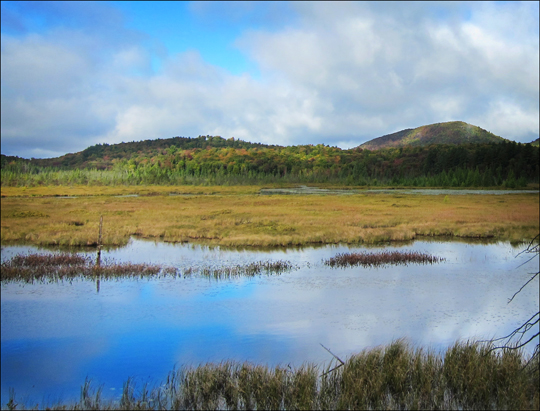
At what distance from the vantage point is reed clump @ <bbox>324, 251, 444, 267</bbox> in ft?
81.1

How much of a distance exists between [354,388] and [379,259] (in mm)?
16820

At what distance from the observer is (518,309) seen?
16.2 meters

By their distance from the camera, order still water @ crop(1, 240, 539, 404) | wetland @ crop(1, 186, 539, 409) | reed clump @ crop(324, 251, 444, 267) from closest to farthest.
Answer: wetland @ crop(1, 186, 539, 409) < still water @ crop(1, 240, 539, 404) < reed clump @ crop(324, 251, 444, 267)

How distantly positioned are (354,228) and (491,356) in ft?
88.1

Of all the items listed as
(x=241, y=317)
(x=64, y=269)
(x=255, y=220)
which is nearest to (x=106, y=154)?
(x=255, y=220)

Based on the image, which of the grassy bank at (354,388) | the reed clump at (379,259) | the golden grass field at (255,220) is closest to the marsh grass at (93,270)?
the reed clump at (379,259)

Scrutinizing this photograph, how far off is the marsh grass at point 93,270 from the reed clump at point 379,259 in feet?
9.03

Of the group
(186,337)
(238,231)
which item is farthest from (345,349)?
(238,231)

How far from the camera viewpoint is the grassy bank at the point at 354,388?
8797 millimetres

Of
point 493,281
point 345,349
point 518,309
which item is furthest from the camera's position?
point 493,281

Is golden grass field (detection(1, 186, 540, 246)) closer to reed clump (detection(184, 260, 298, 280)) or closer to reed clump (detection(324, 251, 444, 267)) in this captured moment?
reed clump (detection(324, 251, 444, 267))

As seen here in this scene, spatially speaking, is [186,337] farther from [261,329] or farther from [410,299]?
[410,299]

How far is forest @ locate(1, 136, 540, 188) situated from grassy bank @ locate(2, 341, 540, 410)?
43.7 m

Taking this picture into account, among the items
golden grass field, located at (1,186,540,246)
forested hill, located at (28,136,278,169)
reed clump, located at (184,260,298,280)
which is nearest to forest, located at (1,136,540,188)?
forested hill, located at (28,136,278,169)
